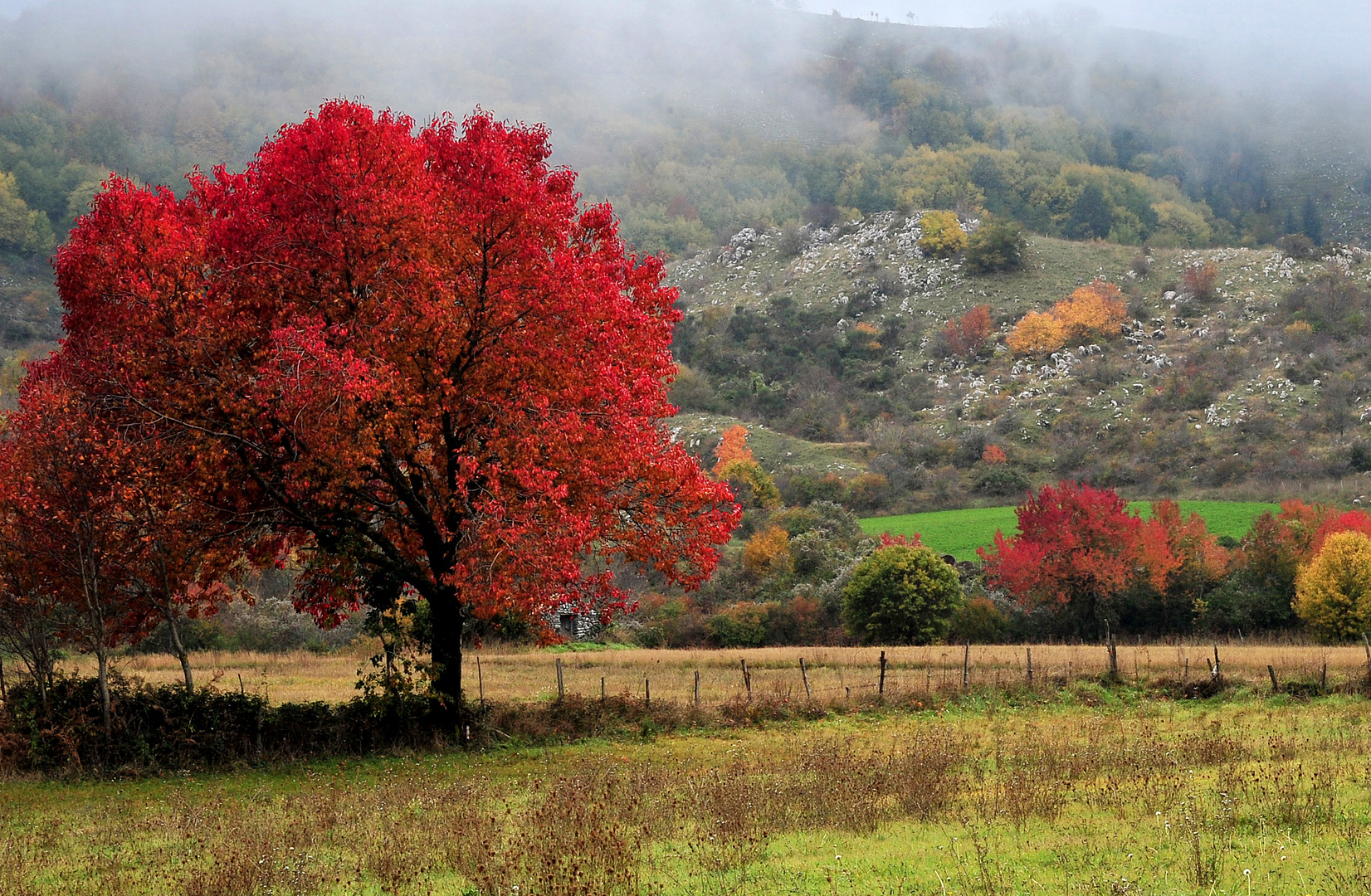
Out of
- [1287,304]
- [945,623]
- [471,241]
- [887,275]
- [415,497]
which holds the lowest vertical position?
[945,623]

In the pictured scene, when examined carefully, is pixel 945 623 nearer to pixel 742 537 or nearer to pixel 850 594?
pixel 850 594

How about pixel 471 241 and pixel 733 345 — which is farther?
pixel 733 345

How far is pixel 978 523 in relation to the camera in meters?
86.6

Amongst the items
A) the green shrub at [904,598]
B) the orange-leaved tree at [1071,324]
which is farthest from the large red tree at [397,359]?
the orange-leaved tree at [1071,324]

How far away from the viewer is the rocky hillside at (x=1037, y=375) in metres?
98.8

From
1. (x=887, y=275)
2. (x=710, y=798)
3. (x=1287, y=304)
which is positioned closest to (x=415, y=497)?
(x=710, y=798)

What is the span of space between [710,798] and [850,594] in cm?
4185

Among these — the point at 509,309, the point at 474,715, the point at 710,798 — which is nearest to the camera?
→ the point at 710,798

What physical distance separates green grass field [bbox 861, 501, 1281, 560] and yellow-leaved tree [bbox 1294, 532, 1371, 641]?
64.6 feet

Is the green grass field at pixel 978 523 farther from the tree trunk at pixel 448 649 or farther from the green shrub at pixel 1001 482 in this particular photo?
the tree trunk at pixel 448 649

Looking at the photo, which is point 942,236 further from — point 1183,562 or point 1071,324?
point 1183,562

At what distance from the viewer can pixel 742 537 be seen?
8825cm

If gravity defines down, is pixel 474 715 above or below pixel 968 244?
below

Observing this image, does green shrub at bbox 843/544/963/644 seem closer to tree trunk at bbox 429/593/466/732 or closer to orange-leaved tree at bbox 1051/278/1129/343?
tree trunk at bbox 429/593/466/732
